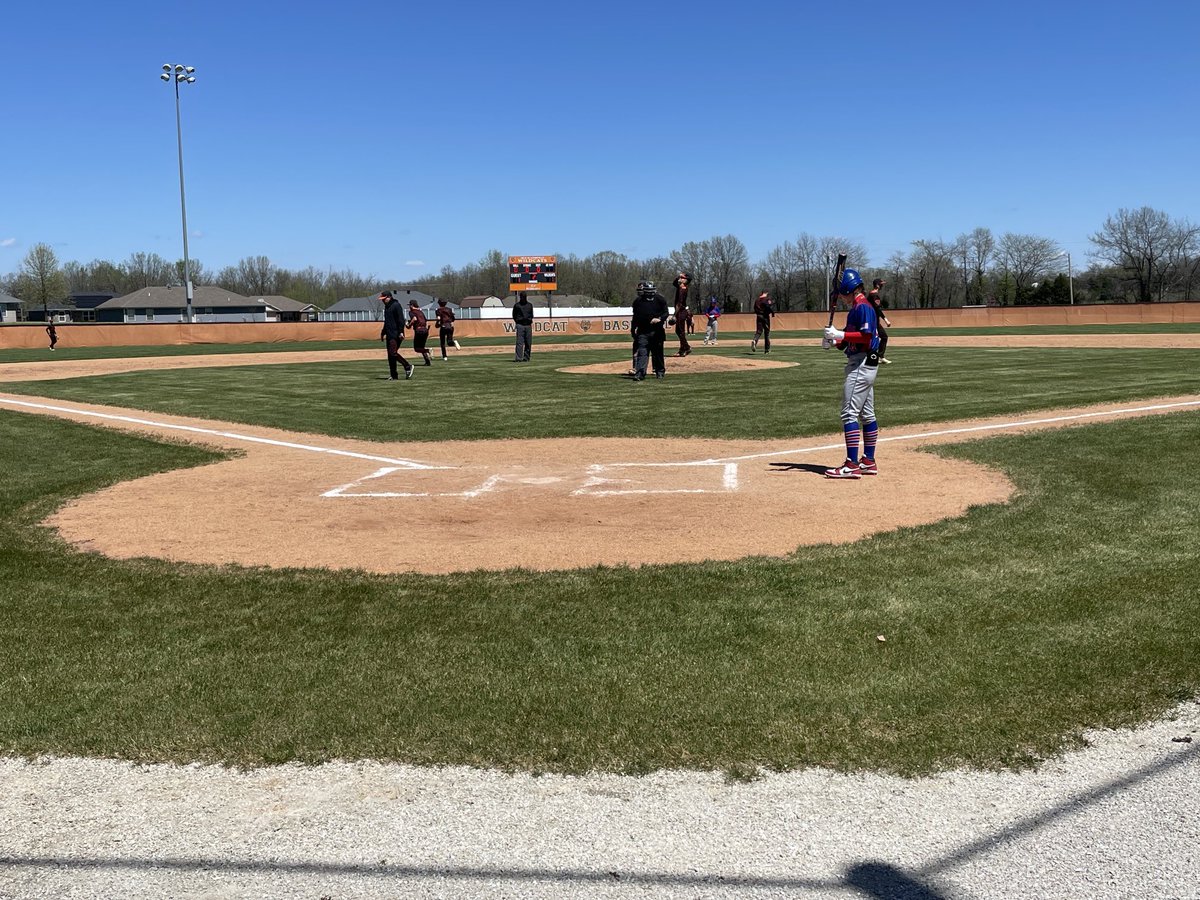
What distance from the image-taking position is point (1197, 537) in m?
6.86

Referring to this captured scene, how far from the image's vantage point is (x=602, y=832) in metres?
3.33

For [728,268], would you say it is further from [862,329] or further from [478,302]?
[862,329]

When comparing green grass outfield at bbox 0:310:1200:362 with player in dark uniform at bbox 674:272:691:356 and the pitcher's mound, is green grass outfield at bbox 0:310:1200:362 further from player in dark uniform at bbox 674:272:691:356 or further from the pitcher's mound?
player in dark uniform at bbox 674:272:691:356

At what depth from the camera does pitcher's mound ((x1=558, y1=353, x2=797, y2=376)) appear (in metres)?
24.2

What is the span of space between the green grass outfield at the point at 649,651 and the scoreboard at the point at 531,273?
55666mm

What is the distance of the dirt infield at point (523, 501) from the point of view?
734 cm

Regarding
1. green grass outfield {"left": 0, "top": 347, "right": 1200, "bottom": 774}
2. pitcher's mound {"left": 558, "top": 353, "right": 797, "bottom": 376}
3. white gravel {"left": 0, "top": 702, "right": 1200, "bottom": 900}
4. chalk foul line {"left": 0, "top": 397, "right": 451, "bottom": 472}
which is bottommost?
white gravel {"left": 0, "top": 702, "right": 1200, "bottom": 900}

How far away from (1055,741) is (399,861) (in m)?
2.49

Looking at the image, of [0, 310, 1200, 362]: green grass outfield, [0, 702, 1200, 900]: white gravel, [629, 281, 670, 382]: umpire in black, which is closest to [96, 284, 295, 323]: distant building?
[0, 310, 1200, 362]: green grass outfield

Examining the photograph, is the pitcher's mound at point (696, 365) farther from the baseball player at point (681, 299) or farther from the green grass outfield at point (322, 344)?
the green grass outfield at point (322, 344)

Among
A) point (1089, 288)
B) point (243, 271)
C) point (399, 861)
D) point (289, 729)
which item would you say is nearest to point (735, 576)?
point (289, 729)

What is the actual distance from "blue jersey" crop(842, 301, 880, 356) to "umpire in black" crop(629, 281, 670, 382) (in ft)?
32.0

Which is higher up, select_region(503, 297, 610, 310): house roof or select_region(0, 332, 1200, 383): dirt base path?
select_region(503, 297, 610, 310): house roof

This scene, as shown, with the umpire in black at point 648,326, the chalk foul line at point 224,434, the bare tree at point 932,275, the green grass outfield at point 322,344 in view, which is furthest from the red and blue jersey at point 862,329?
the bare tree at point 932,275
